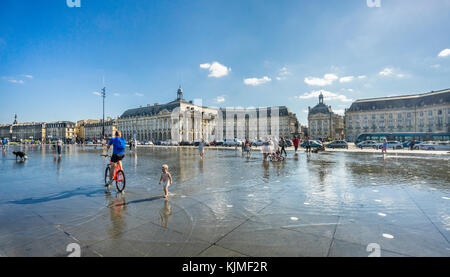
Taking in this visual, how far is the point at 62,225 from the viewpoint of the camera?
3.88m

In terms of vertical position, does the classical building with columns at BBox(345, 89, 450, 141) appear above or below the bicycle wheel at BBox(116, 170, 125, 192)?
above

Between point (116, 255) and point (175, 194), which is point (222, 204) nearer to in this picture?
point (175, 194)

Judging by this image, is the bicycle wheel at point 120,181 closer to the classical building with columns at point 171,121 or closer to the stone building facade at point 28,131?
the classical building with columns at point 171,121

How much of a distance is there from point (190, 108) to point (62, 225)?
96.9 meters

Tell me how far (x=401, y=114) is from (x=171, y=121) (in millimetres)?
98824

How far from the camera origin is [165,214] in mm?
4414

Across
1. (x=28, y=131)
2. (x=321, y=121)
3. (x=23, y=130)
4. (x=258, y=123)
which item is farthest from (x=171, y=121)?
(x=23, y=130)

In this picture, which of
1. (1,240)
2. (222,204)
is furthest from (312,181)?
(1,240)

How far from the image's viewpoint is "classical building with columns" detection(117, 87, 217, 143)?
3787 inches

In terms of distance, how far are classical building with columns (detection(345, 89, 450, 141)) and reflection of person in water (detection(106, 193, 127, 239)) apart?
4172 inches

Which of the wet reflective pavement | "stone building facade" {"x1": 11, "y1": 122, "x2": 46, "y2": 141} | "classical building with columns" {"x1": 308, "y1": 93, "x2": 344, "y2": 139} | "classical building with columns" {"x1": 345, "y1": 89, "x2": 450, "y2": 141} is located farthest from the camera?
"stone building facade" {"x1": 11, "y1": 122, "x2": 46, "y2": 141}

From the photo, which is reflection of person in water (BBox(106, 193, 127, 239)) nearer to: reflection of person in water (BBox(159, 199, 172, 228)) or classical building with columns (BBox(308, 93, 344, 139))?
reflection of person in water (BBox(159, 199, 172, 228))

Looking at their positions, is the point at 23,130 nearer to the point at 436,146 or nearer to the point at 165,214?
the point at 165,214

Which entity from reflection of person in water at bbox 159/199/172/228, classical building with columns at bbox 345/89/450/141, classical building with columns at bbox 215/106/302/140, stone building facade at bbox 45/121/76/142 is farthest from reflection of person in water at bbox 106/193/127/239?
stone building facade at bbox 45/121/76/142
